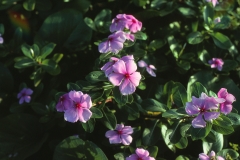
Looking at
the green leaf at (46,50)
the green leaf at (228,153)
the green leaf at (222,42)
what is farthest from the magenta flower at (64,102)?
the green leaf at (222,42)

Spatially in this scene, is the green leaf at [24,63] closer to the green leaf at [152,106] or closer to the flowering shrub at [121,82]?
the flowering shrub at [121,82]

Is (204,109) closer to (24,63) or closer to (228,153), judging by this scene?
(228,153)

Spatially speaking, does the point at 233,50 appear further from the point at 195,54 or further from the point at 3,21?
the point at 3,21

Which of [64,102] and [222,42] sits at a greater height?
[64,102]

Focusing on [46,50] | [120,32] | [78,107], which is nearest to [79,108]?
[78,107]

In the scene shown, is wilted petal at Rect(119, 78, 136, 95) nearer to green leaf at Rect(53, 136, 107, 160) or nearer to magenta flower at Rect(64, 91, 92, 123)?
magenta flower at Rect(64, 91, 92, 123)
